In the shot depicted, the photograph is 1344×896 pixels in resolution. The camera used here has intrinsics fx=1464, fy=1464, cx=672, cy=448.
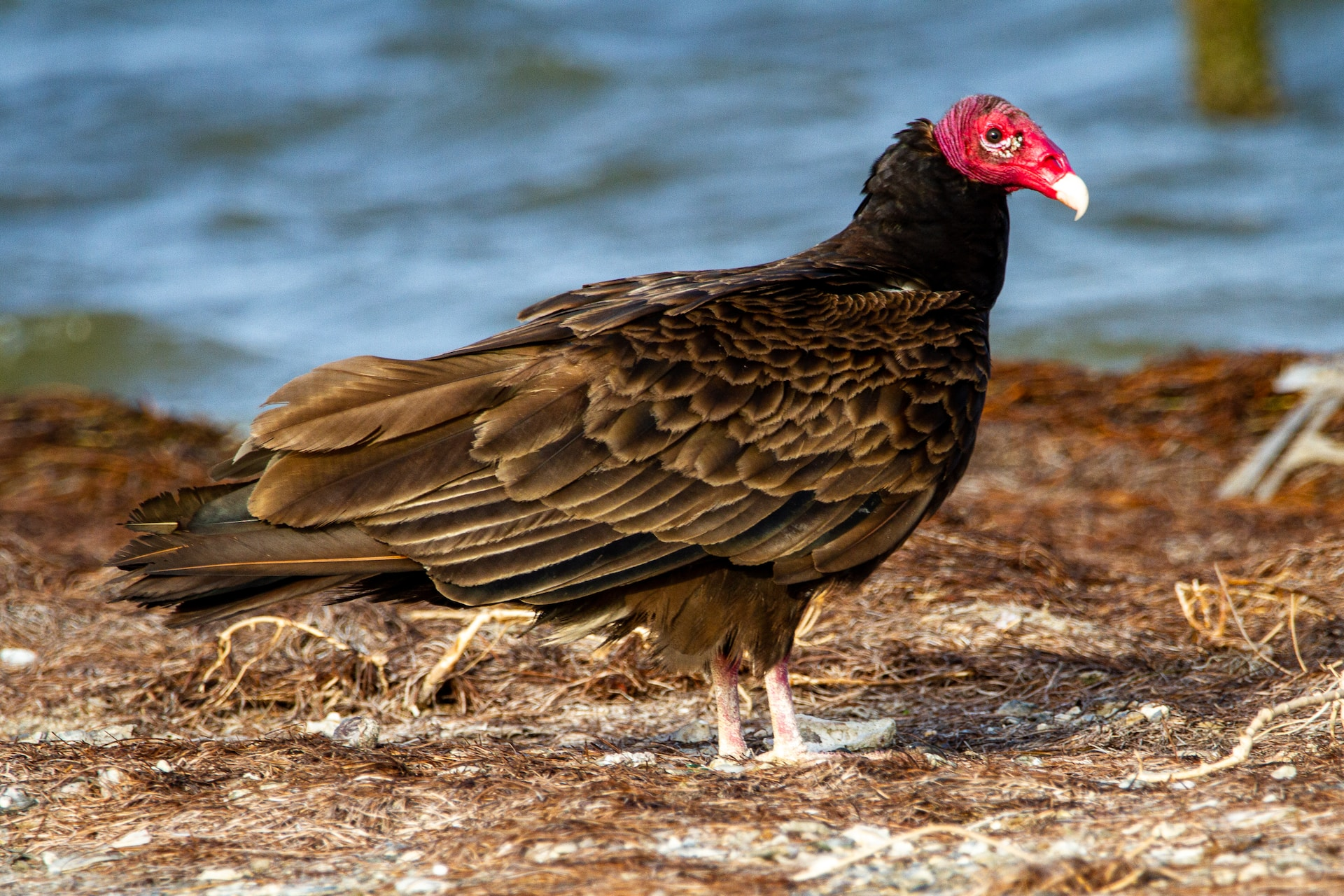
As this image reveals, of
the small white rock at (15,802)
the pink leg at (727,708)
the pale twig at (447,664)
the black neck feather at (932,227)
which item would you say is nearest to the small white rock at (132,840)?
the small white rock at (15,802)

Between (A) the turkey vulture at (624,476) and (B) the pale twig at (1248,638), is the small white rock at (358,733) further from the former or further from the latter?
(B) the pale twig at (1248,638)

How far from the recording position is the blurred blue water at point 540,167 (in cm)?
1220

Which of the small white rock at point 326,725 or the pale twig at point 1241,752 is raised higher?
the small white rock at point 326,725

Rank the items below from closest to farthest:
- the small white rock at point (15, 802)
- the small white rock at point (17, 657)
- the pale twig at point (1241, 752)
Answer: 1. the pale twig at point (1241, 752)
2. the small white rock at point (15, 802)
3. the small white rock at point (17, 657)

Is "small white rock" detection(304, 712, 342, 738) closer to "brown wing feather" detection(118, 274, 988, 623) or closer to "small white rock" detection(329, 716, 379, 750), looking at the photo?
"small white rock" detection(329, 716, 379, 750)

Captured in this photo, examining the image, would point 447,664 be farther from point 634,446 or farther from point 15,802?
point 15,802

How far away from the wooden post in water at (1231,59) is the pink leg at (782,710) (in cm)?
1289

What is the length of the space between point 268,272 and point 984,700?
10911 millimetres

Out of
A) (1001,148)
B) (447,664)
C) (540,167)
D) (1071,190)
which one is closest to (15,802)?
(447,664)

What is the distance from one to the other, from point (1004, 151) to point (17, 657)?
3245 millimetres

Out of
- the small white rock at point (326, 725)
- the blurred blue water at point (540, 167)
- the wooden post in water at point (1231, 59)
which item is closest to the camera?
the small white rock at point (326, 725)

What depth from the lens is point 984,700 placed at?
398 centimetres

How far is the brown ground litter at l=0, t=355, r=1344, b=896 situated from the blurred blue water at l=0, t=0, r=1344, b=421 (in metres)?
5.54

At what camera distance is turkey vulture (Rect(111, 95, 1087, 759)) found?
10.4 ft
